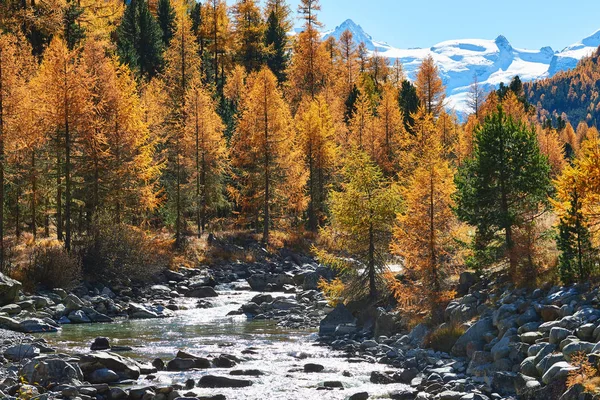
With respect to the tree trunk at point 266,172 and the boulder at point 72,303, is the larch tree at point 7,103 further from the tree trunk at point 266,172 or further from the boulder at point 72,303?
the tree trunk at point 266,172

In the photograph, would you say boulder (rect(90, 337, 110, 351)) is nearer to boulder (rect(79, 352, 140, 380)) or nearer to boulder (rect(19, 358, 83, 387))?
boulder (rect(79, 352, 140, 380))

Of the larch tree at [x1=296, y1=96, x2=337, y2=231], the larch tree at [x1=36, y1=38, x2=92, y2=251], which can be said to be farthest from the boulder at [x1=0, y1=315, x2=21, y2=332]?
the larch tree at [x1=296, y1=96, x2=337, y2=231]

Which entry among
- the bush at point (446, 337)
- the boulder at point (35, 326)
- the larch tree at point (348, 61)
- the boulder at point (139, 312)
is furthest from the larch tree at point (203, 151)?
the larch tree at point (348, 61)

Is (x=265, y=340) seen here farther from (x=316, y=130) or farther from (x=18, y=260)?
(x=316, y=130)

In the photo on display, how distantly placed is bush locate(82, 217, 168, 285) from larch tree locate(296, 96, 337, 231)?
702 inches

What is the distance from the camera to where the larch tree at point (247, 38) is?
7625cm

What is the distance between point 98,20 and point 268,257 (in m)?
31.9

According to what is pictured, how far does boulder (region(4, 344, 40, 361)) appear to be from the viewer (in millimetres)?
15766

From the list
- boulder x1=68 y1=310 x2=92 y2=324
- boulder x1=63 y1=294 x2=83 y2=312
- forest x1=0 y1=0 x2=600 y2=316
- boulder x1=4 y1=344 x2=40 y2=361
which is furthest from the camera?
boulder x1=63 y1=294 x2=83 y2=312

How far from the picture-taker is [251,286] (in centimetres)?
3528

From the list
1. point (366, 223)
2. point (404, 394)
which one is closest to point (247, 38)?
point (366, 223)

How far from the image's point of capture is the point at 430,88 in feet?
204

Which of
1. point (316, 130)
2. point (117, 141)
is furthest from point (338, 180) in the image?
point (117, 141)

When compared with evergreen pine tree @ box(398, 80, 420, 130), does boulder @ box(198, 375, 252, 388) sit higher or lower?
lower
